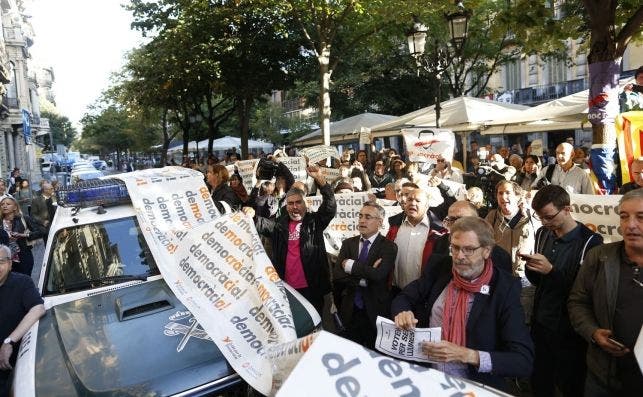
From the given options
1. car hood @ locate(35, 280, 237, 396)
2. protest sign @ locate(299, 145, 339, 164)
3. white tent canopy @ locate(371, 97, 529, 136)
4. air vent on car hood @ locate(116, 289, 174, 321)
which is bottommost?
car hood @ locate(35, 280, 237, 396)

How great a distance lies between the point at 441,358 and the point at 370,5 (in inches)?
514

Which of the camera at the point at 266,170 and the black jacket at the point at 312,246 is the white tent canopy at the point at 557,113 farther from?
the black jacket at the point at 312,246

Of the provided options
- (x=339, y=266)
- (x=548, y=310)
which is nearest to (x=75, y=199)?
(x=339, y=266)

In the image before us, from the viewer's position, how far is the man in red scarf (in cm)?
270

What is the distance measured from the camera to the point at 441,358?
104 inches

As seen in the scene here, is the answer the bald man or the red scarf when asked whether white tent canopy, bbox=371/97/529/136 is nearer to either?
the bald man

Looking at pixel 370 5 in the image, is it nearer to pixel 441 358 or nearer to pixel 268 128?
pixel 441 358

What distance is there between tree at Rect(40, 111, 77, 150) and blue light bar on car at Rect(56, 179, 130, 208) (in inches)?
4113

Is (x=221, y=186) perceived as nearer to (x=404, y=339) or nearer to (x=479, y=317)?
(x=404, y=339)

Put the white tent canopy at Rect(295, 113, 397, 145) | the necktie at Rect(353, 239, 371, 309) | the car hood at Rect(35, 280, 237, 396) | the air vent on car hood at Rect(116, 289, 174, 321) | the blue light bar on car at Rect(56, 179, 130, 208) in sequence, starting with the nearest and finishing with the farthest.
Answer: the car hood at Rect(35, 280, 237, 396) → the air vent on car hood at Rect(116, 289, 174, 321) → the necktie at Rect(353, 239, 371, 309) → the blue light bar on car at Rect(56, 179, 130, 208) → the white tent canopy at Rect(295, 113, 397, 145)

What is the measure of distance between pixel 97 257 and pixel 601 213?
4285mm

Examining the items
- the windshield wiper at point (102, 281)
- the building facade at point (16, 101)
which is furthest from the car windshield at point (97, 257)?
the building facade at point (16, 101)

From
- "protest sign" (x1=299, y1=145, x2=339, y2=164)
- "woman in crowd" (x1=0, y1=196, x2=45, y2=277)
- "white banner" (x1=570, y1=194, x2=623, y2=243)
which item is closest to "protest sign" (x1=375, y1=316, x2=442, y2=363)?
"white banner" (x1=570, y1=194, x2=623, y2=243)

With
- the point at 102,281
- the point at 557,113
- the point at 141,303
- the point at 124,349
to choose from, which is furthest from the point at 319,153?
the point at 124,349
